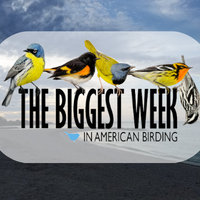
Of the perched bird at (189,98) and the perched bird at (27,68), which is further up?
the perched bird at (27,68)

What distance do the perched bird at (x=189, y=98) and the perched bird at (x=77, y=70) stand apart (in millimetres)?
3284

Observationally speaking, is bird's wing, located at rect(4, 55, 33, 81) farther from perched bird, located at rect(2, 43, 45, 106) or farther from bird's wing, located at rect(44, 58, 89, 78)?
bird's wing, located at rect(44, 58, 89, 78)

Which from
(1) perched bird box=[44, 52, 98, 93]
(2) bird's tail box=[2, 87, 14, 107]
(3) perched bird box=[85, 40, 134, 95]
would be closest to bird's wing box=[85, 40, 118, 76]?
(3) perched bird box=[85, 40, 134, 95]

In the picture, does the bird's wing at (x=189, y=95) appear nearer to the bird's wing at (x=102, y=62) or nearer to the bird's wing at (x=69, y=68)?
the bird's wing at (x=102, y=62)

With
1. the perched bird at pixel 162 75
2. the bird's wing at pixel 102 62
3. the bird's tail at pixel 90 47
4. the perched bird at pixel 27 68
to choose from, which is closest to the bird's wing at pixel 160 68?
the perched bird at pixel 162 75

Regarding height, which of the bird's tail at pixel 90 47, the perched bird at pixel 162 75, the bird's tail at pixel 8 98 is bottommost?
the bird's tail at pixel 8 98

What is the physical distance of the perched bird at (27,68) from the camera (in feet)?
21.7

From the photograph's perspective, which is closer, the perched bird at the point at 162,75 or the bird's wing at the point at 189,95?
the perched bird at the point at 162,75

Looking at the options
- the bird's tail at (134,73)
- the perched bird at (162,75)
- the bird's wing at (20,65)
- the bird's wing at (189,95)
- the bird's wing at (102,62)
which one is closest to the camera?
the bird's wing at (20,65)

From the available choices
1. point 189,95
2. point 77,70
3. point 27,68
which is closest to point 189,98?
point 189,95

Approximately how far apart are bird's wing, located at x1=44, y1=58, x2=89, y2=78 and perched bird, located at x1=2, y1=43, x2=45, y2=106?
0.36m

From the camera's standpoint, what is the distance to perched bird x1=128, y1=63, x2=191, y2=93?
297 inches
